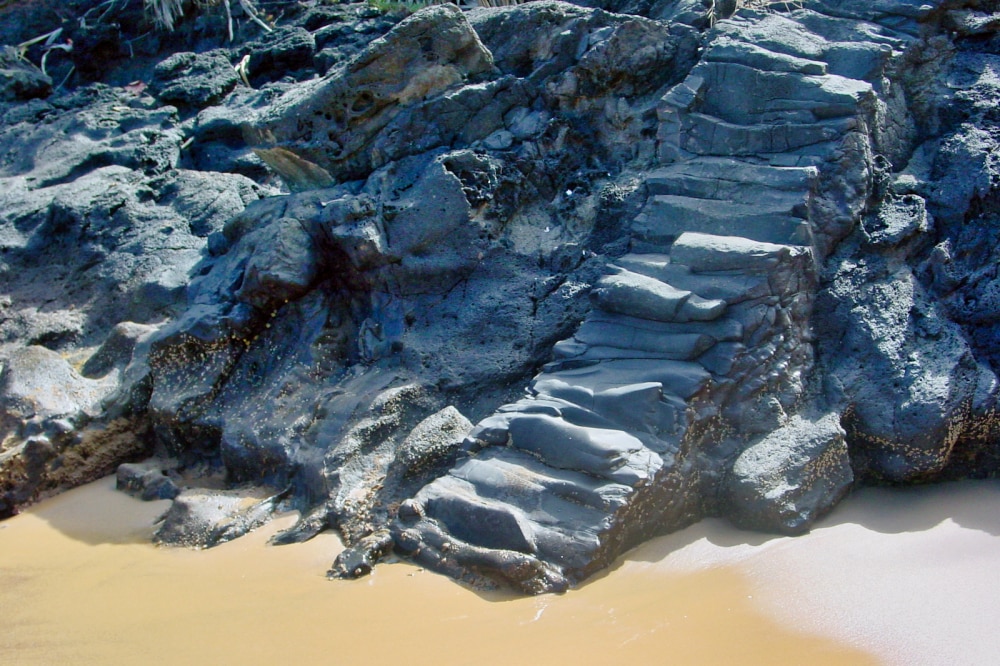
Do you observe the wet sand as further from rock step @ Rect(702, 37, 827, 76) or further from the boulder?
rock step @ Rect(702, 37, 827, 76)

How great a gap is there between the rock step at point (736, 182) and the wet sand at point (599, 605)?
1.20 m

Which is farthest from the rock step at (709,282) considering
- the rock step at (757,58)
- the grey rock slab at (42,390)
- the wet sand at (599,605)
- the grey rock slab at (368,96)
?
the grey rock slab at (42,390)

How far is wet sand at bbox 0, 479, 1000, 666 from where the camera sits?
2307mm

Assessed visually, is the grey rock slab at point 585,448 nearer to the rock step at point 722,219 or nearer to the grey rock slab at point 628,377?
the grey rock slab at point 628,377

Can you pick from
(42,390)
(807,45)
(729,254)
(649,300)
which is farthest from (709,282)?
(42,390)

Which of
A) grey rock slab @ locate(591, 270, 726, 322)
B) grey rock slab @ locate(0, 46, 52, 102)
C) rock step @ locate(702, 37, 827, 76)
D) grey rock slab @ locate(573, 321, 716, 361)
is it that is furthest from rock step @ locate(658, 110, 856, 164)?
grey rock slab @ locate(0, 46, 52, 102)

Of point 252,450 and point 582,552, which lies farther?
point 252,450

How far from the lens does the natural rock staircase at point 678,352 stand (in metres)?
2.81

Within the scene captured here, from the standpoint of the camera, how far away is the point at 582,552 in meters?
2.70

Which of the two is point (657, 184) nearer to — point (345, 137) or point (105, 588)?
point (345, 137)

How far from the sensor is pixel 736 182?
11.8 feet

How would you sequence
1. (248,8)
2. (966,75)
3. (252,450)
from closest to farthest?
(252,450)
(966,75)
(248,8)

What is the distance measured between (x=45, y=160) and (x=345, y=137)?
9.77 ft

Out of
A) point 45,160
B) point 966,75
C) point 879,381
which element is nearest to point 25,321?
point 45,160
